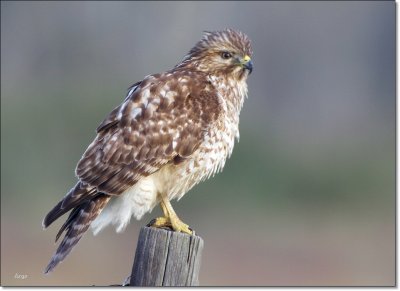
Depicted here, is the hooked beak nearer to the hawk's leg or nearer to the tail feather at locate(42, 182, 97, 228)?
the hawk's leg

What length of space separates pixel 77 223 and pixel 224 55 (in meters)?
1.59

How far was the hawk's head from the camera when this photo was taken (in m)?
7.02

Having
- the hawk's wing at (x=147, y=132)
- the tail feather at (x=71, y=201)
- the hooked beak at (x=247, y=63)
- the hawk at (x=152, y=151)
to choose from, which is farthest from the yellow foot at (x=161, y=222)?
the hooked beak at (x=247, y=63)

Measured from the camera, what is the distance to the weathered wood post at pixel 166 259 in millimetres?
5590

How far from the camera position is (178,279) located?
559 centimetres

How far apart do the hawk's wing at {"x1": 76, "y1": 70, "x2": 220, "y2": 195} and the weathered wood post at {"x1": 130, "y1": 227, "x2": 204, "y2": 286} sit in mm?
751

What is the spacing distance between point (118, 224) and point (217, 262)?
17.2 ft

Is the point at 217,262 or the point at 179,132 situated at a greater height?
the point at 179,132

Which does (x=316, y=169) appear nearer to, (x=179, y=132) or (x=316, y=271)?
(x=316, y=271)

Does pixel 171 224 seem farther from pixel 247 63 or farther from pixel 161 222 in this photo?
pixel 247 63

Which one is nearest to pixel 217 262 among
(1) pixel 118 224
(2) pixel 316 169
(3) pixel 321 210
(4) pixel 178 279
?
(3) pixel 321 210

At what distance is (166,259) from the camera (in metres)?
5.62

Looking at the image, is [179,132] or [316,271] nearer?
[179,132]

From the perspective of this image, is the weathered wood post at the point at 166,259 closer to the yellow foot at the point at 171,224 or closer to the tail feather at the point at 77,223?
the tail feather at the point at 77,223
